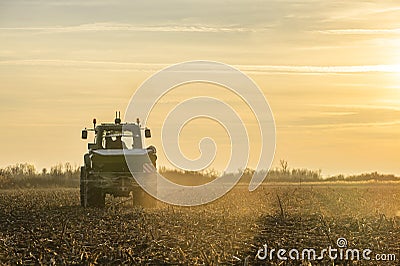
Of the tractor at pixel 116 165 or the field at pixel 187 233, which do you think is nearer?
the field at pixel 187 233

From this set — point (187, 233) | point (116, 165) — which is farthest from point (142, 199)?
point (187, 233)

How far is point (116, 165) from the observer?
93.5 ft

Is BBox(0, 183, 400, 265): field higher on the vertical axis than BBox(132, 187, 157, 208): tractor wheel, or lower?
lower

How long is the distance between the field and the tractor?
717 millimetres

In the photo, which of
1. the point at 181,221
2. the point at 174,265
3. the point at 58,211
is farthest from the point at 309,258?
the point at 58,211

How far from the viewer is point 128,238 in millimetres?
18156

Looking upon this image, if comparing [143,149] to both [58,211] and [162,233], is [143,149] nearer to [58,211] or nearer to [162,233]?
[58,211]

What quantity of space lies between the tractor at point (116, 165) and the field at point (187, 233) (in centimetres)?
72

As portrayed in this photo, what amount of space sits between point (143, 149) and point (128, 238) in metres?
11.0

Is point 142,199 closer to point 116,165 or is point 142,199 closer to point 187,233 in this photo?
point 116,165

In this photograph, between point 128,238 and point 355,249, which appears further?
point 128,238

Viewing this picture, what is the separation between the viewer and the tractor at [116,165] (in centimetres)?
2844

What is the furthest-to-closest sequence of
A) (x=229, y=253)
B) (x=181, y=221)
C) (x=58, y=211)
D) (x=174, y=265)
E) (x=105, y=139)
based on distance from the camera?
(x=105, y=139) → (x=58, y=211) → (x=181, y=221) → (x=229, y=253) → (x=174, y=265)

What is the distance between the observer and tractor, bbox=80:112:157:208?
28.4 m
